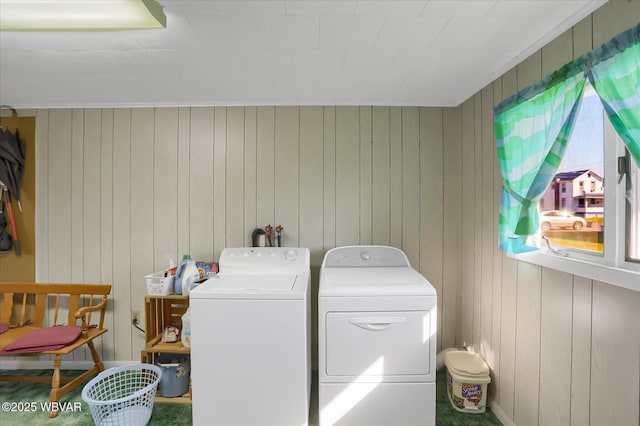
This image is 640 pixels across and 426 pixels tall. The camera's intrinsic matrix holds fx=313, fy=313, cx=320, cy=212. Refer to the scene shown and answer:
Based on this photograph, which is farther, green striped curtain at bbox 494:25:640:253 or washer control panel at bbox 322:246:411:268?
washer control panel at bbox 322:246:411:268

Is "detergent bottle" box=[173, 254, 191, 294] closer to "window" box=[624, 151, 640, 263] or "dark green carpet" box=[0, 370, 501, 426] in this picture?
"dark green carpet" box=[0, 370, 501, 426]

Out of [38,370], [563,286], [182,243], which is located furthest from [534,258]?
[38,370]

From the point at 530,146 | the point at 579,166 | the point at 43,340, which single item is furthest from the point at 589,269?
the point at 43,340

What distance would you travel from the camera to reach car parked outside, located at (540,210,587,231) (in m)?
1.48

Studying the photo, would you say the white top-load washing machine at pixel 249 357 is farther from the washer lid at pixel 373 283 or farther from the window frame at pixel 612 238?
the window frame at pixel 612 238

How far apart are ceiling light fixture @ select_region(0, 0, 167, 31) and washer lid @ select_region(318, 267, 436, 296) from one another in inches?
60.8

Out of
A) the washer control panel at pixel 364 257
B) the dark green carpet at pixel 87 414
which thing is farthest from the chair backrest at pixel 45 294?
the washer control panel at pixel 364 257

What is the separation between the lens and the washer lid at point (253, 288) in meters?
1.71

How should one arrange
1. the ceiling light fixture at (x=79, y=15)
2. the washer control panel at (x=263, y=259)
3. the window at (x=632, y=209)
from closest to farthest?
the window at (x=632, y=209), the ceiling light fixture at (x=79, y=15), the washer control panel at (x=263, y=259)

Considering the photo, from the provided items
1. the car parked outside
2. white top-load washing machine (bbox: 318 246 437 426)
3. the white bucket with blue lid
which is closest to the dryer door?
white top-load washing machine (bbox: 318 246 437 426)

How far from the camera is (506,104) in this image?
1792mm

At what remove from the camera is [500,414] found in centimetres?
196

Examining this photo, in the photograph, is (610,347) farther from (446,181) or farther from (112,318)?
(112,318)

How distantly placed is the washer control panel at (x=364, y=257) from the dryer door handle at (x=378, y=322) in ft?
2.18
